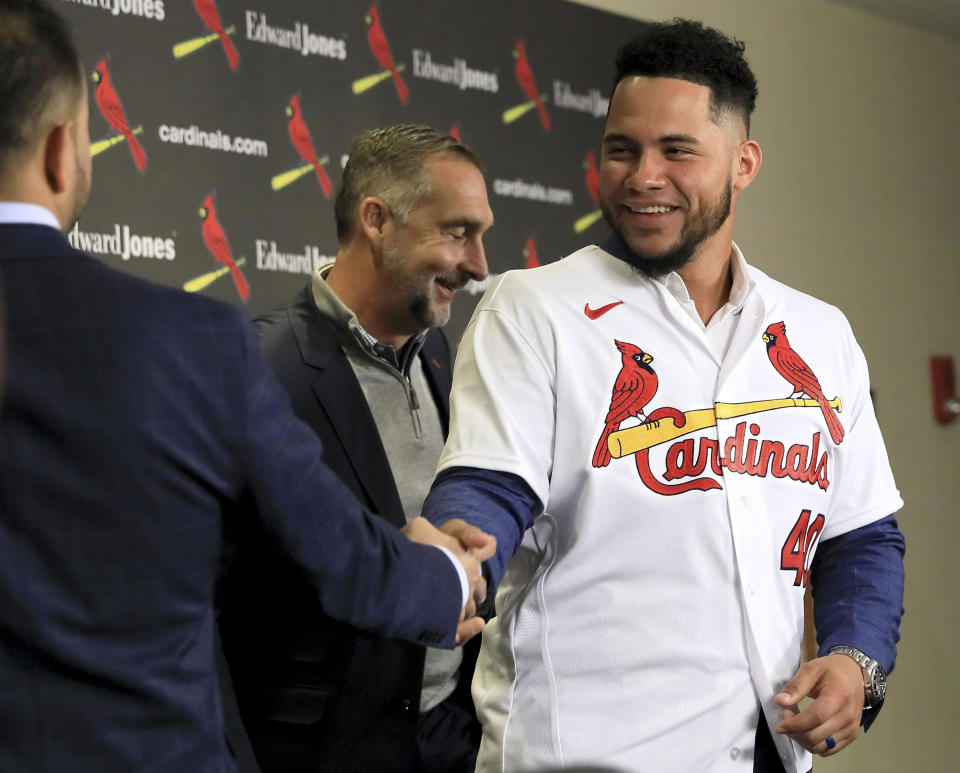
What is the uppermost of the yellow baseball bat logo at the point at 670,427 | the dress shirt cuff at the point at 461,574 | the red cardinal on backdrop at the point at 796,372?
the red cardinal on backdrop at the point at 796,372

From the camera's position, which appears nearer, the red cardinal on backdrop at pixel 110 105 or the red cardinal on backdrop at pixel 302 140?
the red cardinal on backdrop at pixel 110 105

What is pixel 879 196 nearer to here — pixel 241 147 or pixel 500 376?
pixel 241 147

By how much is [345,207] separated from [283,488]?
1534 mm

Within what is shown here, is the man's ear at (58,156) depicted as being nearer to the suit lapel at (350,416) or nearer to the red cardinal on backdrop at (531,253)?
the suit lapel at (350,416)

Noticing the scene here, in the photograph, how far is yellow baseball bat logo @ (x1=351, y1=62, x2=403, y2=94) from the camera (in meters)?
3.38

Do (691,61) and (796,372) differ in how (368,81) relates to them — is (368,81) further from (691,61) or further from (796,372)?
(796,372)

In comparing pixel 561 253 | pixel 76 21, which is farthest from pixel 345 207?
pixel 561 253

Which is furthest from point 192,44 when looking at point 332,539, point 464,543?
point 332,539

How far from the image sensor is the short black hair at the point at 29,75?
1.16m

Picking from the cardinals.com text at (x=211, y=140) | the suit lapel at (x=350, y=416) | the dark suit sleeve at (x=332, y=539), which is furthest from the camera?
the cardinals.com text at (x=211, y=140)

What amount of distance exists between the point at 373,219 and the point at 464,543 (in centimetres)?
124

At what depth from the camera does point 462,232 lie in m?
2.66

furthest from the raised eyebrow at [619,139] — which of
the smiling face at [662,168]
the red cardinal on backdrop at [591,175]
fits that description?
the red cardinal on backdrop at [591,175]

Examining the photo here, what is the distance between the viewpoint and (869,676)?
1.75 meters
